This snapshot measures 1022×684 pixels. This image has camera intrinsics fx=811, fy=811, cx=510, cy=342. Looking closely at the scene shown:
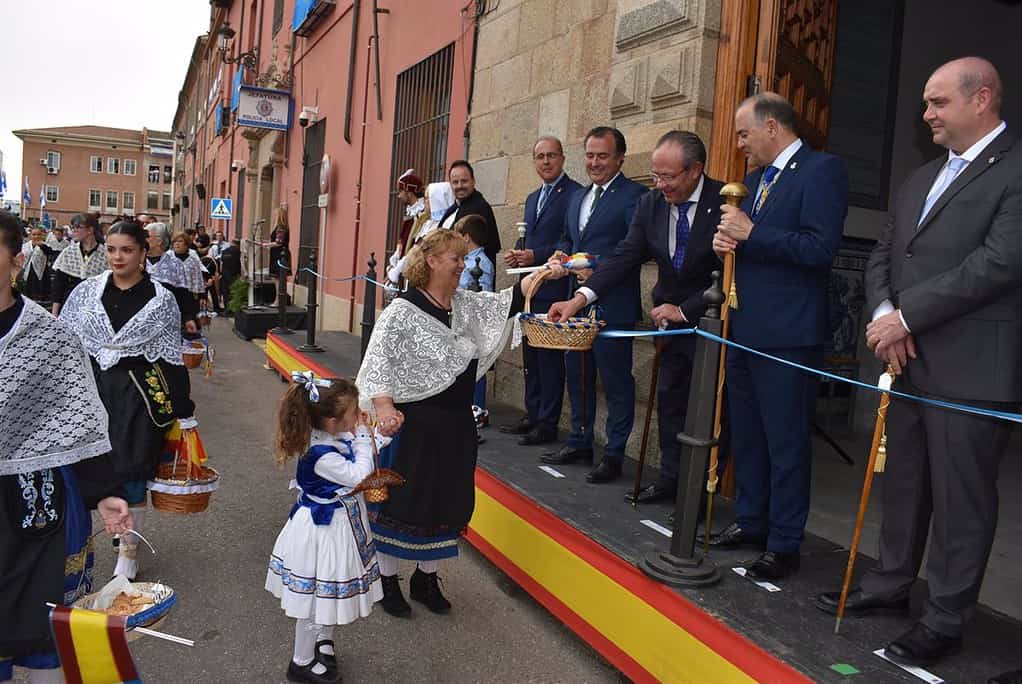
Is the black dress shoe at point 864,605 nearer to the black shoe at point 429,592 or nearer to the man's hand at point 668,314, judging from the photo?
the man's hand at point 668,314

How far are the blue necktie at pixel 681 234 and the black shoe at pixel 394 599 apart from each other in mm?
1904

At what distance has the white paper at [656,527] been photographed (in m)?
3.35

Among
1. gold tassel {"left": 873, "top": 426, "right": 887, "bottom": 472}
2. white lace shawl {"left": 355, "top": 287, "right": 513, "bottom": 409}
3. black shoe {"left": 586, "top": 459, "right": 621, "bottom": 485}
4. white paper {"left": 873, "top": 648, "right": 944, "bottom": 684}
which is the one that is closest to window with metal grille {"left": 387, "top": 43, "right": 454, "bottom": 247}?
black shoe {"left": 586, "top": 459, "right": 621, "bottom": 485}

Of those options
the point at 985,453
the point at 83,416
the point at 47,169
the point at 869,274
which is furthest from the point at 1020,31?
the point at 47,169

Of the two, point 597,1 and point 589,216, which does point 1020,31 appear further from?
point 589,216

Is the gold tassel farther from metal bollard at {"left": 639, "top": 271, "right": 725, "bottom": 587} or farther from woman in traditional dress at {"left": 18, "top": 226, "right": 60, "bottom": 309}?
woman in traditional dress at {"left": 18, "top": 226, "right": 60, "bottom": 309}

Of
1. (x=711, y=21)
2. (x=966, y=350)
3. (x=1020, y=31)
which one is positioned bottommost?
(x=966, y=350)

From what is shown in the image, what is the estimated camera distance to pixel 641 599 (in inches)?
113

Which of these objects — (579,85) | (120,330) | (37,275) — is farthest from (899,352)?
(37,275)

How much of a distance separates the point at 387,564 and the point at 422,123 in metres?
6.98

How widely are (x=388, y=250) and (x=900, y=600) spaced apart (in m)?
8.34

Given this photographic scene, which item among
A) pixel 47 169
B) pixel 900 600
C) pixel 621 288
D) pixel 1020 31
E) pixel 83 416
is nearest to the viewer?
pixel 83 416

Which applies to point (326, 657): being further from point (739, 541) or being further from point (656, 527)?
point (739, 541)

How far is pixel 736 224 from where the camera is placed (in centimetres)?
293
